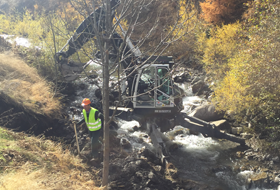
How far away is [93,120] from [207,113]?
723 centimetres

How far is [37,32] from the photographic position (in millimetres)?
15430

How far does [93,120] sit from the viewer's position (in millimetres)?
5398

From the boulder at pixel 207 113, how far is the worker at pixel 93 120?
20.9ft

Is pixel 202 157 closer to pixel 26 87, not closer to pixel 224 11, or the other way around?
pixel 26 87

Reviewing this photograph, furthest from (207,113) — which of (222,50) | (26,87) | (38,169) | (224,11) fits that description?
(224,11)

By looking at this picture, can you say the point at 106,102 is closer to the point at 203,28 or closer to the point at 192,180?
the point at 192,180

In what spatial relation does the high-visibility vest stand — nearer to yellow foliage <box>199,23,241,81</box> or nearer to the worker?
the worker

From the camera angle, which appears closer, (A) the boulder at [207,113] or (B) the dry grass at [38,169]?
(B) the dry grass at [38,169]

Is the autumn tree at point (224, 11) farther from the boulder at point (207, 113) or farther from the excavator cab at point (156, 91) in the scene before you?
the excavator cab at point (156, 91)

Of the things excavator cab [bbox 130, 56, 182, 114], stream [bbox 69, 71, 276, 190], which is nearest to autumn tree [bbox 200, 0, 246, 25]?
stream [bbox 69, 71, 276, 190]

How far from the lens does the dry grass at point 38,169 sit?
3242 mm

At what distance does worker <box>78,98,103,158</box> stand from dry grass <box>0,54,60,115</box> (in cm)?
385

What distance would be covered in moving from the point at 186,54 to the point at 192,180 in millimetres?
15634

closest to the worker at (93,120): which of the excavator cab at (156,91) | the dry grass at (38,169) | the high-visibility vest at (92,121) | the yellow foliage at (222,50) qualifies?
the high-visibility vest at (92,121)
